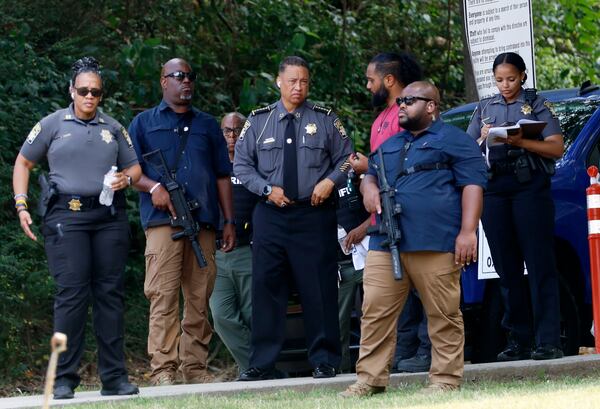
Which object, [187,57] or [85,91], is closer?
[85,91]

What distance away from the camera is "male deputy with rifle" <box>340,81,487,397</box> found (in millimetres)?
7879

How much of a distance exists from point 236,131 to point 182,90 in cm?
96

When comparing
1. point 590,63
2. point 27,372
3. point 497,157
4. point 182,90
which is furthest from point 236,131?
point 590,63

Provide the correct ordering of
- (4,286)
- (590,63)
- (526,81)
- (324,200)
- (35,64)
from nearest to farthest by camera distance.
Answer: (324,200) < (526,81) < (4,286) < (35,64) < (590,63)

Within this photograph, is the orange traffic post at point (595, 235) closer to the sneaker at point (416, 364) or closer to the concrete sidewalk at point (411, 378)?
the concrete sidewalk at point (411, 378)

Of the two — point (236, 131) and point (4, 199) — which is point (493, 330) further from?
point (4, 199)

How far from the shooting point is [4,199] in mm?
11859

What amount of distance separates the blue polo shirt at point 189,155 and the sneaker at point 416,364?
65.8 inches

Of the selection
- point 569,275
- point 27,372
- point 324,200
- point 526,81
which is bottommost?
point 27,372

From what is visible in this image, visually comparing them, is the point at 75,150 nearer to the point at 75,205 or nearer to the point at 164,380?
the point at 75,205

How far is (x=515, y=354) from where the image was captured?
959cm

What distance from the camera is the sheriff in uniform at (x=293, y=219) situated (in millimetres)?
9289

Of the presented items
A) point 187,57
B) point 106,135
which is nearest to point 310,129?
point 106,135

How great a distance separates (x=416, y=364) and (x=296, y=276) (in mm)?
1022
